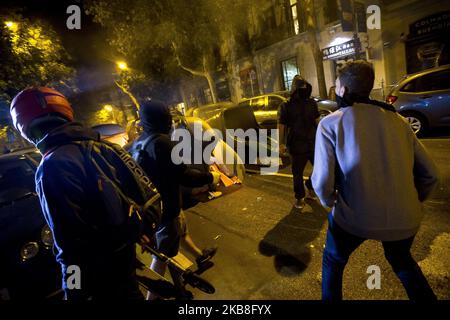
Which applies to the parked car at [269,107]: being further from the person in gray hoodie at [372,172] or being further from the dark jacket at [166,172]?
the person in gray hoodie at [372,172]

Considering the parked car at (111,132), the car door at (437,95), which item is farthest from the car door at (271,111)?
the parked car at (111,132)

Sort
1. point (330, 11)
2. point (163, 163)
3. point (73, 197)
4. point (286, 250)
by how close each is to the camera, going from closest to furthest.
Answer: point (73, 197), point (163, 163), point (286, 250), point (330, 11)

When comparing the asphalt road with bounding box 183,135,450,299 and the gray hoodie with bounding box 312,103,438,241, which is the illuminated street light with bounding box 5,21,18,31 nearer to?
the asphalt road with bounding box 183,135,450,299

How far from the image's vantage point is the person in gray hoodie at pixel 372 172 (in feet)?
5.57

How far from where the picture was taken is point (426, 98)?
7.25 meters

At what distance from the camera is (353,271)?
9.20ft

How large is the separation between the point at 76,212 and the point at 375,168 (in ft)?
5.50

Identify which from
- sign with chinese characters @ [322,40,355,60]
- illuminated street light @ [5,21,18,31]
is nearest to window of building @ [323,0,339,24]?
sign with chinese characters @ [322,40,355,60]

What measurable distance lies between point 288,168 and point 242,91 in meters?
16.8

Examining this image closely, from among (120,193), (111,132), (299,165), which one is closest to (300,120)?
(299,165)

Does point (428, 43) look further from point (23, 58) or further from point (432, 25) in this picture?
point (23, 58)

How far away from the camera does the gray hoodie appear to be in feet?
5.55
